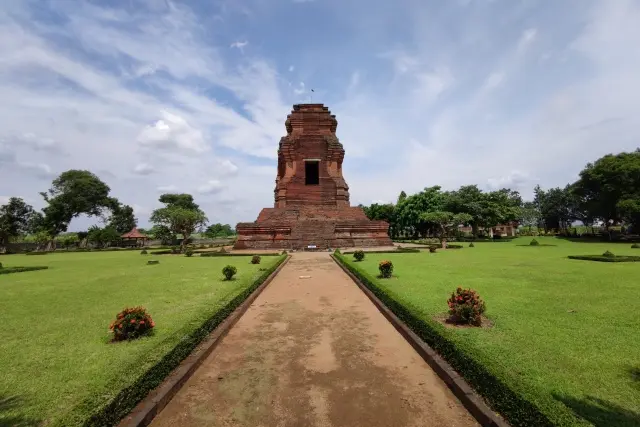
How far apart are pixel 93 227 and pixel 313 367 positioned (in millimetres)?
58091

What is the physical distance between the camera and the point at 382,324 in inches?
263

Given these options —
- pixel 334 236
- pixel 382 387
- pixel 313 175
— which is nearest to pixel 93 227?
pixel 313 175

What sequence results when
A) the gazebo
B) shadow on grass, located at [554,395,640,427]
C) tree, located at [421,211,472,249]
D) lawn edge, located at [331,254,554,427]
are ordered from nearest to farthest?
shadow on grass, located at [554,395,640,427]
lawn edge, located at [331,254,554,427]
tree, located at [421,211,472,249]
the gazebo

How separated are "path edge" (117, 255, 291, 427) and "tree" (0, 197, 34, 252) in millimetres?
49673

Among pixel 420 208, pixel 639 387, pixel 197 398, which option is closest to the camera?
pixel 639 387

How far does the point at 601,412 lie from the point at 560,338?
2.13 m

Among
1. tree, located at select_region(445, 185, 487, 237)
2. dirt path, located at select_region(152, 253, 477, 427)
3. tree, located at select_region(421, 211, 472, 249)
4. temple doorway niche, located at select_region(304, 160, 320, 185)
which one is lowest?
dirt path, located at select_region(152, 253, 477, 427)

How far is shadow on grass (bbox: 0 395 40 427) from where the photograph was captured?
315 cm

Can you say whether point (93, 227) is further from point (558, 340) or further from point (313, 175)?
point (558, 340)

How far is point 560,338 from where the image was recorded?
5.02m

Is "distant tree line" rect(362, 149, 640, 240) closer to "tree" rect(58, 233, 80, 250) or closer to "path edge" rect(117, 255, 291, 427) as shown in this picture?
"path edge" rect(117, 255, 291, 427)

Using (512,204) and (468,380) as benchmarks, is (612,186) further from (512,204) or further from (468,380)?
(468,380)

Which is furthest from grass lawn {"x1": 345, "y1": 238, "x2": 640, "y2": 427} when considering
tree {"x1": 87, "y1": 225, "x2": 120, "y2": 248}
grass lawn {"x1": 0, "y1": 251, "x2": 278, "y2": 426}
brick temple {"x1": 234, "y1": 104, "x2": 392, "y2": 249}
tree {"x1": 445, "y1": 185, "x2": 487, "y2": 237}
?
tree {"x1": 87, "y1": 225, "x2": 120, "y2": 248}

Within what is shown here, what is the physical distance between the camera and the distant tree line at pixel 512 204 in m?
31.0
